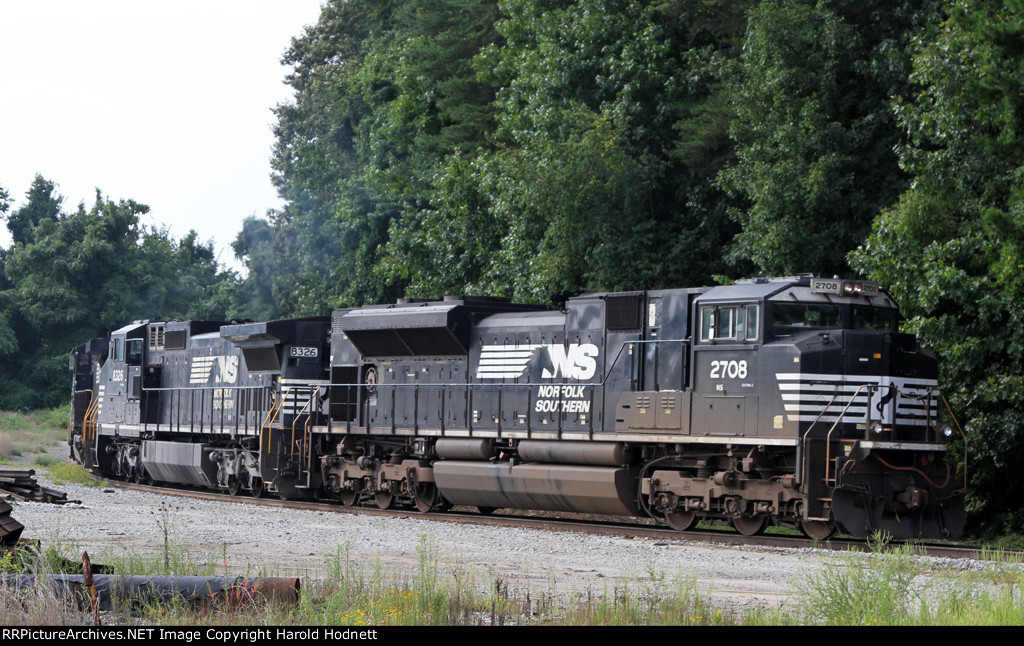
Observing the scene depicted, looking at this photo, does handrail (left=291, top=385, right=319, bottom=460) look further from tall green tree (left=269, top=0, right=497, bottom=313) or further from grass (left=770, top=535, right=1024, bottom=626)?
grass (left=770, top=535, right=1024, bottom=626)

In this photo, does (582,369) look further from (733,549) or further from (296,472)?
(296,472)

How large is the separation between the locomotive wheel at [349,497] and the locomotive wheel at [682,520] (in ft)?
24.3

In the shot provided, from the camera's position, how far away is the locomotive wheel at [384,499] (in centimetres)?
2181

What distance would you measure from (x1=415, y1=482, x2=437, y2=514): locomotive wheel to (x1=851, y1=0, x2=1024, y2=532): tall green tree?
27.7 ft

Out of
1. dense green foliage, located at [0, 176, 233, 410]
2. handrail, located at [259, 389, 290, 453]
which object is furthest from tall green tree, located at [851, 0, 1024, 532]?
dense green foliage, located at [0, 176, 233, 410]

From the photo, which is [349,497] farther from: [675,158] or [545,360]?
[675,158]

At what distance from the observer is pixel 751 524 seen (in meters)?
16.2

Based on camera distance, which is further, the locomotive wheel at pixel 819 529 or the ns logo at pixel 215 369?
the ns logo at pixel 215 369

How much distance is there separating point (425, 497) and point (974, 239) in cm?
1020

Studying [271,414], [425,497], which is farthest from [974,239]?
[271,414]

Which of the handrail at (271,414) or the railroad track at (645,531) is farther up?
the handrail at (271,414)

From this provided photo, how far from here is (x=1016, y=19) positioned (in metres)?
17.4

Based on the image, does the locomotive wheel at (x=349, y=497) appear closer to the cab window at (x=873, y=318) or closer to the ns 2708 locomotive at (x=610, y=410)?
the ns 2708 locomotive at (x=610, y=410)

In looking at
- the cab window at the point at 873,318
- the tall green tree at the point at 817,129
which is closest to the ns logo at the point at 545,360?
the cab window at the point at 873,318
